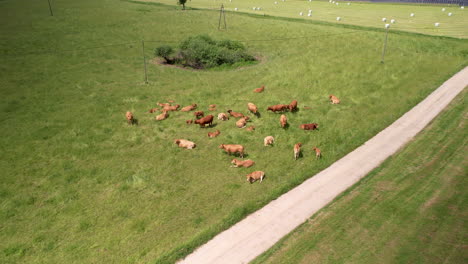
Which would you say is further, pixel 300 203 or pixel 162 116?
pixel 162 116

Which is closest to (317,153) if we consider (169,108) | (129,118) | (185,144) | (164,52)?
(185,144)

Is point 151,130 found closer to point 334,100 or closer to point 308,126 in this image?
point 308,126

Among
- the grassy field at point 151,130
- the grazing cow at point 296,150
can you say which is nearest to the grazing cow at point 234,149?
the grassy field at point 151,130

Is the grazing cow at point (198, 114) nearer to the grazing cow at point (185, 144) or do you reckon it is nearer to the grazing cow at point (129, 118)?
the grazing cow at point (185, 144)

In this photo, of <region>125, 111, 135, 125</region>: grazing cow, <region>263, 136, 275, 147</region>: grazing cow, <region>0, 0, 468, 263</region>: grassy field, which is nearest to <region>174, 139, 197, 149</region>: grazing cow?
<region>0, 0, 468, 263</region>: grassy field

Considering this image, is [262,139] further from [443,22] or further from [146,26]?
[443,22]

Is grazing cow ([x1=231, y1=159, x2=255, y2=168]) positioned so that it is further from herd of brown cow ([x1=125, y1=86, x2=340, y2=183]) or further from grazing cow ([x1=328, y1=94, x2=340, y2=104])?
grazing cow ([x1=328, y1=94, x2=340, y2=104])
